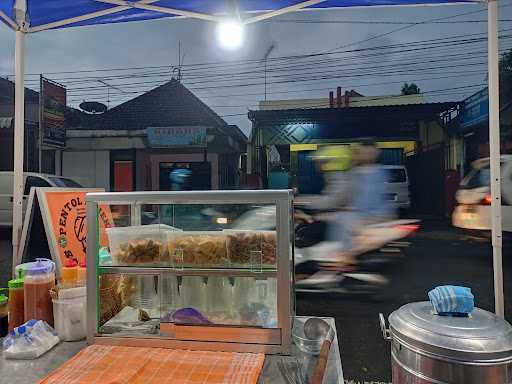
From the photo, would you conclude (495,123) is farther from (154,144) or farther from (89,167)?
(89,167)

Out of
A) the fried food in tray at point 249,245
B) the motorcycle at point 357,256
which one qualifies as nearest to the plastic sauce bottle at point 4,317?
the fried food in tray at point 249,245

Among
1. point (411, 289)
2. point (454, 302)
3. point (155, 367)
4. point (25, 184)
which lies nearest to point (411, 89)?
point (411, 289)

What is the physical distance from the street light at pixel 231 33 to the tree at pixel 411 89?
4.21 ft

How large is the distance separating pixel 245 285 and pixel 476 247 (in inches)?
76.8

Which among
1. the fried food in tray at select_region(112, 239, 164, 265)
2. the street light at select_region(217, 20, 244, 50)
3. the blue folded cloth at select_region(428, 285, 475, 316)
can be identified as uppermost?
the street light at select_region(217, 20, 244, 50)

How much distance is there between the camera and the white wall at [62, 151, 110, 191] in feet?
10.1

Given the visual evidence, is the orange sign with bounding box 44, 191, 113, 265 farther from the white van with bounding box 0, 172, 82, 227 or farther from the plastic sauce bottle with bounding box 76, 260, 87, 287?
the white van with bounding box 0, 172, 82, 227

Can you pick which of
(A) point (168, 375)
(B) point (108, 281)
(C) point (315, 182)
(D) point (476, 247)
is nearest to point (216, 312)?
(A) point (168, 375)

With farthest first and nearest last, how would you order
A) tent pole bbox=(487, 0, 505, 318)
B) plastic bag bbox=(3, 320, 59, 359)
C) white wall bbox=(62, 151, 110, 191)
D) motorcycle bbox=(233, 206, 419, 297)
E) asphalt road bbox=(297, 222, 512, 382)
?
white wall bbox=(62, 151, 110, 191) < motorcycle bbox=(233, 206, 419, 297) < asphalt road bbox=(297, 222, 512, 382) < tent pole bbox=(487, 0, 505, 318) < plastic bag bbox=(3, 320, 59, 359)

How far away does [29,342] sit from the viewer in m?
1.39

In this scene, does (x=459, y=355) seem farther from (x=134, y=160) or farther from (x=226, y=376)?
(x=134, y=160)

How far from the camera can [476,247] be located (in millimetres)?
2572

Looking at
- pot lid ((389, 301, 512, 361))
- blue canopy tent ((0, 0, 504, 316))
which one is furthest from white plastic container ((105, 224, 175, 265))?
blue canopy tent ((0, 0, 504, 316))

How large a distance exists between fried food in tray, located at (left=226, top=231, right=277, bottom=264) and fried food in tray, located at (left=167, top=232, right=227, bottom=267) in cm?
4
